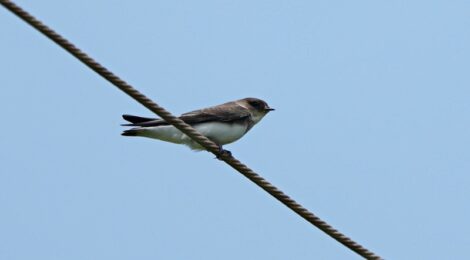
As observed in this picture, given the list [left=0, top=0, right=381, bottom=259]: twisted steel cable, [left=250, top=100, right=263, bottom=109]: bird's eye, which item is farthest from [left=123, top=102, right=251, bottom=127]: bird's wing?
[left=0, top=0, right=381, bottom=259]: twisted steel cable

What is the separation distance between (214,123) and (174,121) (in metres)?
3.34

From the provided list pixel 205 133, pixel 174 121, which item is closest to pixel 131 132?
pixel 205 133

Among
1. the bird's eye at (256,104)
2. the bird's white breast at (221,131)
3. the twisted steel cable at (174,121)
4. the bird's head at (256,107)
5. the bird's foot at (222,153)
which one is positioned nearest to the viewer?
the twisted steel cable at (174,121)

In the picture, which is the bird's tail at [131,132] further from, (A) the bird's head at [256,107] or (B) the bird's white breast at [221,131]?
(A) the bird's head at [256,107]

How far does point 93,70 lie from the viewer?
5.82 metres

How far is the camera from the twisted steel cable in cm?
539

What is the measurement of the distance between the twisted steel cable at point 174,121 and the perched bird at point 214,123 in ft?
5.79

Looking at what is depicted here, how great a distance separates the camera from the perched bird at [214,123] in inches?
369

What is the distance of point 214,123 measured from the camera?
9891 millimetres

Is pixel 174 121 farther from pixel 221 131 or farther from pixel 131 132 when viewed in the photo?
pixel 221 131

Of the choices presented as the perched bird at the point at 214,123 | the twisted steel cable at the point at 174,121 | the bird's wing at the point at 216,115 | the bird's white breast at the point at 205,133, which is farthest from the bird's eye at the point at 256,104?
the twisted steel cable at the point at 174,121

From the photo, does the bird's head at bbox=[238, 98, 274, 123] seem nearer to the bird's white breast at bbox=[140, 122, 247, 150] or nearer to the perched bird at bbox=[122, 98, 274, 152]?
the perched bird at bbox=[122, 98, 274, 152]

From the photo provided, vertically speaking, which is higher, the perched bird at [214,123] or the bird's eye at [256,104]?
the bird's eye at [256,104]

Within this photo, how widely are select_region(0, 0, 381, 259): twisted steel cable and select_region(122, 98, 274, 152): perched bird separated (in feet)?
5.79
